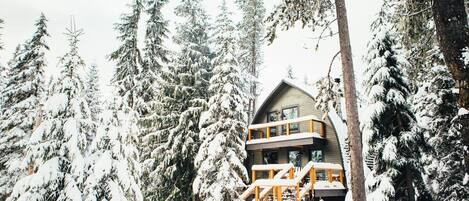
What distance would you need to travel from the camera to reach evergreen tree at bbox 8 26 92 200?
10266 mm

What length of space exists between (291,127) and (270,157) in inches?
93.8

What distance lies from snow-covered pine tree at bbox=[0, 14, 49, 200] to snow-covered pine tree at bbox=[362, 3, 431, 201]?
16.7m

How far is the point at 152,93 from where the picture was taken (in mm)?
19562

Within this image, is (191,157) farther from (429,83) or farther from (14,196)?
(429,83)

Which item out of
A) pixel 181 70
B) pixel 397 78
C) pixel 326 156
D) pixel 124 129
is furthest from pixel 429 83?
pixel 181 70

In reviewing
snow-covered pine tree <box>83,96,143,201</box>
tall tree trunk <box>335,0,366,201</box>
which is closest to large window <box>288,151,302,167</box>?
snow-covered pine tree <box>83,96,143,201</box>

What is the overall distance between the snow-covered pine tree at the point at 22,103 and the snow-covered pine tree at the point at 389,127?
16668 mm

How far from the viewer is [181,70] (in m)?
19.0

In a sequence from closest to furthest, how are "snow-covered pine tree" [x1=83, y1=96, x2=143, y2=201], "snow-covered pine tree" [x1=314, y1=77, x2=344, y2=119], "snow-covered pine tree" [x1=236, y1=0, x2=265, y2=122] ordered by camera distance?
1. "snow-covered pine tree" [x1=314, y1=77, x2=344, y2=119]
2. "snow-covered pine tree" [x1=83, y1=96, x2=143, y2=201]
3. "snow-covered pine tree" [x1=236, y1=0, x2=265, y2=122]

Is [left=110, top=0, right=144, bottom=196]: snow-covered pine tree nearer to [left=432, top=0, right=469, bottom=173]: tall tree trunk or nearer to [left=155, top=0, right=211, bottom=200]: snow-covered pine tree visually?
[left=155, top=0, right=211, bottom=200]: snow-covered pine tree

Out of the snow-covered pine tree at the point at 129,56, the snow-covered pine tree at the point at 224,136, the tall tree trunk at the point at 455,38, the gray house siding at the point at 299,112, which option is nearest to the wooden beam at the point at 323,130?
the gray house siding at the point at 299,112

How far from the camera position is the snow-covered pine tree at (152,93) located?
706 inches

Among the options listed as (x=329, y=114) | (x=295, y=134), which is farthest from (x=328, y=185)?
(x=329, y=114)

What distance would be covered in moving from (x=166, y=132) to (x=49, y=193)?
8401 millimetres
